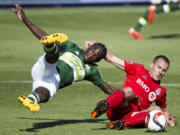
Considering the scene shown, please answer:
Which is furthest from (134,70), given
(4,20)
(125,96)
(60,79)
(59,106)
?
(4,20)

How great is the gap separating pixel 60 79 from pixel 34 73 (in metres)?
0.42

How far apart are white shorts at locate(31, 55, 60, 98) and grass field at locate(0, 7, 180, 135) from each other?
64 cm

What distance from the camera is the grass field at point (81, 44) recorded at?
848 cm

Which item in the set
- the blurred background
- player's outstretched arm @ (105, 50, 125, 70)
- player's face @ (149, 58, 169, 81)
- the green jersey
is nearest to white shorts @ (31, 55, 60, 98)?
the green jersey

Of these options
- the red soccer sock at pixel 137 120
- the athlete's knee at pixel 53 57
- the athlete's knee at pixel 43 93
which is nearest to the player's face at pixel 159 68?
the red soccer sock at pixel 137 120

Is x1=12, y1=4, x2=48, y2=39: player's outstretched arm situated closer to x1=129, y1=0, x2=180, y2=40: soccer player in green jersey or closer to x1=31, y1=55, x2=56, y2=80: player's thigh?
x1=31, y1=55, x2=56, y2=80: player's thigh

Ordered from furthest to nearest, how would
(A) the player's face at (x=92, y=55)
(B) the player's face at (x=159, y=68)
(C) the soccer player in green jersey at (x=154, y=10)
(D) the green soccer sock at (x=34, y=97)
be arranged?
(C) the soccer player in green jersey at (x=154, y=10), (A) the player's face at (x=92, y=55), (B) the player's face at (x=159, y=68), (D) the green soccer sock at (x=34, y=97)

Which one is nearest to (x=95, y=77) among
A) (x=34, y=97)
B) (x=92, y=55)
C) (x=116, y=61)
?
(x=92, y=55)

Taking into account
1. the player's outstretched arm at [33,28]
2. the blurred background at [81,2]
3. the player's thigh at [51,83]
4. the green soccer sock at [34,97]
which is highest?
the blurred background at [81,2]

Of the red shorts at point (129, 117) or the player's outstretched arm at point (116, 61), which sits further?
the player's outstretched arm at point (116, 61)

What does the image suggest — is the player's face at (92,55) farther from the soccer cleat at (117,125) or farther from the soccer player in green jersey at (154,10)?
the soccer player in green jersey at (154,10)

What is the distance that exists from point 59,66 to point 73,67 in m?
0.24

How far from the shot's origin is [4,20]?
26.5 meters

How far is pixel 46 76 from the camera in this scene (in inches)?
325
